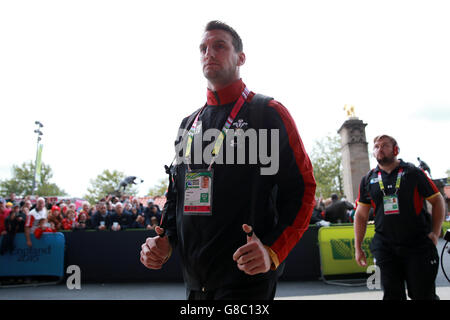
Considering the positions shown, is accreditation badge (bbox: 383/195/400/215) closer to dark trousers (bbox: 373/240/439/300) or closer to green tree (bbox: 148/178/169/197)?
dark trousers (bbox: 373/240/439/300)

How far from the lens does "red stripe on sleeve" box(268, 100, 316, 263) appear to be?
136 cm

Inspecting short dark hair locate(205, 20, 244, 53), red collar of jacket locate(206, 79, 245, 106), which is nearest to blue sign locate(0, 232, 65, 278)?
red collar of jacket locate(206, 79, 245, 106)

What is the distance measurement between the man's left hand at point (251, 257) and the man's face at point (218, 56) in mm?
830

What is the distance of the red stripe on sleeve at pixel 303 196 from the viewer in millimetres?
1358

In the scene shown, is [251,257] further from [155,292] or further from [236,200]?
[155,292]

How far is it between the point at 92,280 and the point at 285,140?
8.65 meters

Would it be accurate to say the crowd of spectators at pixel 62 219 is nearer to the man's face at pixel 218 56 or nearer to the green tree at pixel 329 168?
the man's face at pixel 218 56

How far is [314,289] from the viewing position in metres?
6.88

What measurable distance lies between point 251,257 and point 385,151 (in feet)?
9.72

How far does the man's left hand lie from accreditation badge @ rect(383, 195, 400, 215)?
9.07 ft

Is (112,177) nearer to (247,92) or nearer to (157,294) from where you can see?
(157,294)

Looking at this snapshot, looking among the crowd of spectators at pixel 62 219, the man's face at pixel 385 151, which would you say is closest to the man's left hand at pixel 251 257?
the man's face at pixel 385 151
